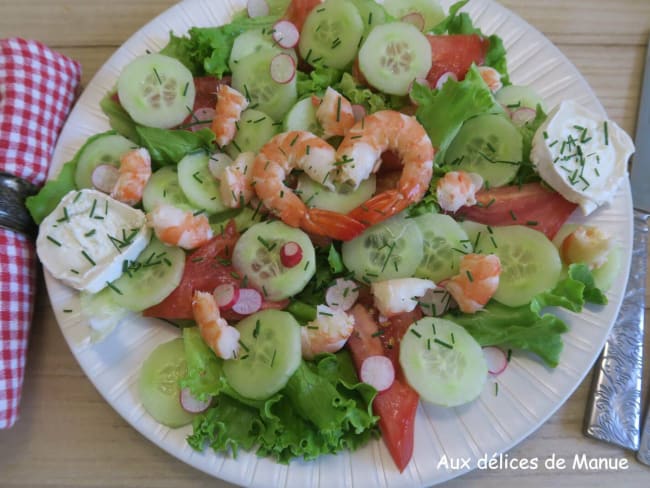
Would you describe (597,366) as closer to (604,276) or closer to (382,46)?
(604,276)

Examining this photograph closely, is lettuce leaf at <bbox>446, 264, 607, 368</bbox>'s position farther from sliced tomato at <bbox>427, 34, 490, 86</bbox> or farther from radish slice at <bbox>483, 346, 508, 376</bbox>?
sliced tomato at <bbox>427, 34, 490, 86</bbox>

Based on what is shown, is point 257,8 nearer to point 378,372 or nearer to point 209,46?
point 209,46

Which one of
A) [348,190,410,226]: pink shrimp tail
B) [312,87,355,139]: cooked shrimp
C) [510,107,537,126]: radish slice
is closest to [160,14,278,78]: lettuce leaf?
[312,87,355,139]: cooked shrimp

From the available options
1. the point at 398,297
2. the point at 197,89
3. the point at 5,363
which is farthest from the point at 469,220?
the point at 5,363

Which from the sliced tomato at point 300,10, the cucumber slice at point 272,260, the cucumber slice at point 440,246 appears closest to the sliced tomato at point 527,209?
the cucumber slice at point 440,246

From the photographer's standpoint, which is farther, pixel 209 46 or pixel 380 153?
pixel 209 46

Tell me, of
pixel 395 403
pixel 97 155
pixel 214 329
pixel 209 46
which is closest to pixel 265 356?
pixel 214 329
